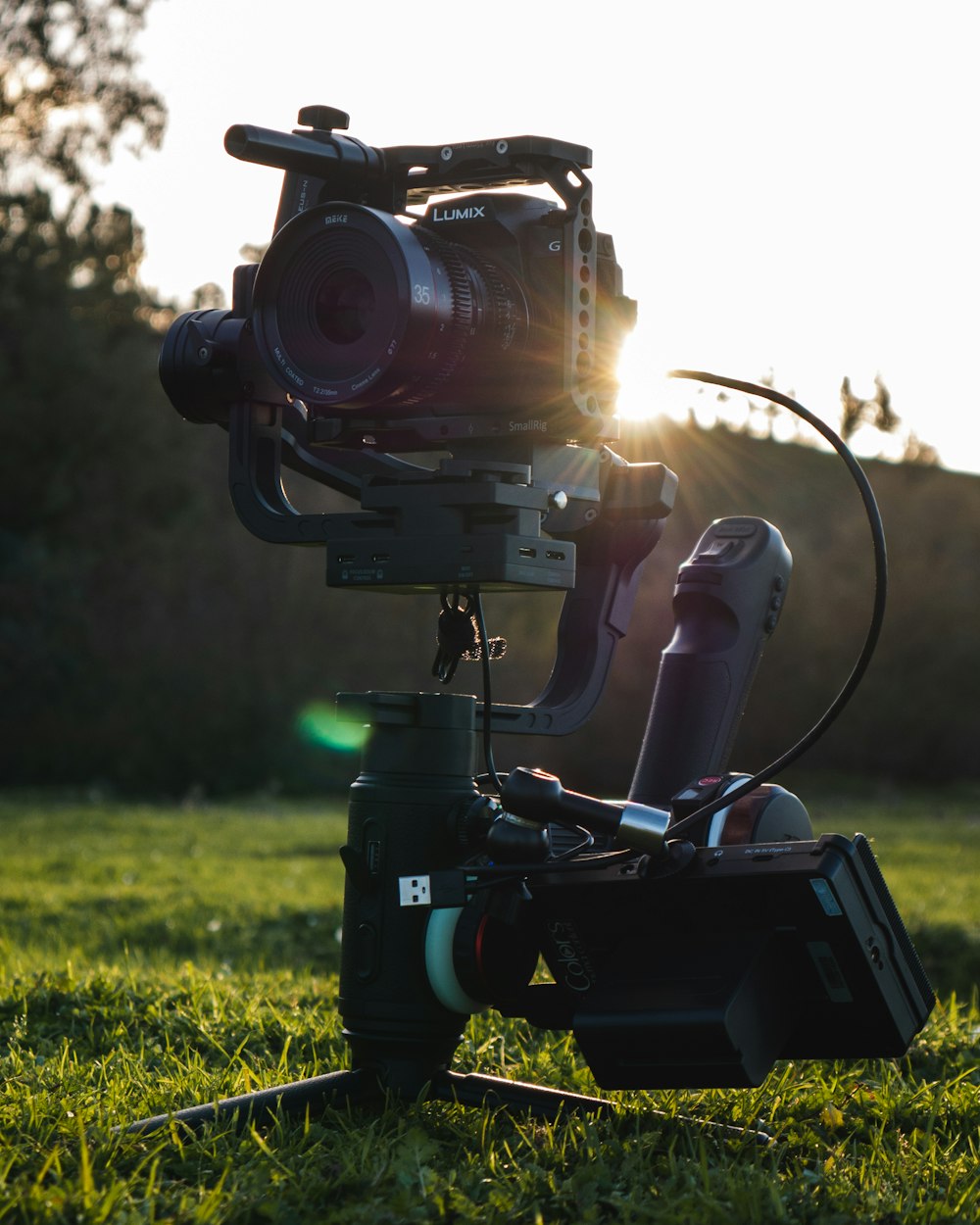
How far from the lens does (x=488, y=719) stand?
9.52ft

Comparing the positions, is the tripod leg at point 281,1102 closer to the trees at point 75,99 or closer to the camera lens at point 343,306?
the camera lens at point 343,306

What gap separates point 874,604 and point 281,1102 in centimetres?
141

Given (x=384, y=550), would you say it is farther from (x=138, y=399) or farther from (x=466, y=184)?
(x=138, y=399)

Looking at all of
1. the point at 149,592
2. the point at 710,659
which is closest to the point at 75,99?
the point at 149,592

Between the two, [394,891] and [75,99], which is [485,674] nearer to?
[394,891]

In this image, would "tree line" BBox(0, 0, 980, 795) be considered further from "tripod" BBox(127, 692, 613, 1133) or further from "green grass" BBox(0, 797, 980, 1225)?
"tripod" BBox(127, 692, 613, 1133)

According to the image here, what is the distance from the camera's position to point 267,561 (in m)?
19.0

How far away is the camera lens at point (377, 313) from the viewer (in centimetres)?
255

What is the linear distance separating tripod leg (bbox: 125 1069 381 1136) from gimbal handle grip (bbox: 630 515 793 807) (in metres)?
0.82

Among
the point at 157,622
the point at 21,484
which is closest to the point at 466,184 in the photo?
the point at 21,484

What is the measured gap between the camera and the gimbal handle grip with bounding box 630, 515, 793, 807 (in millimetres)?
3166

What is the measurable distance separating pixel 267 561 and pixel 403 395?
16.5m

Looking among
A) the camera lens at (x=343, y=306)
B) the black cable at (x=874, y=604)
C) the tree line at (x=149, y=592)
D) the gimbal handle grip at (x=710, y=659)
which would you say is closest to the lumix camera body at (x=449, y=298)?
the camera lens at (x=343, y=306)

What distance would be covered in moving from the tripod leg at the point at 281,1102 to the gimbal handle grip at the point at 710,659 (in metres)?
0.82
